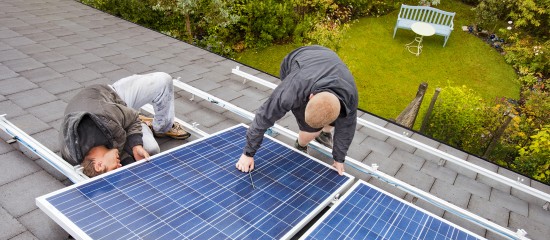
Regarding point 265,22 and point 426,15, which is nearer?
point 265,22

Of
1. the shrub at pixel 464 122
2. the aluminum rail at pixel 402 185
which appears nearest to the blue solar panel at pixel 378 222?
the aluminum rail at pixel 402 185

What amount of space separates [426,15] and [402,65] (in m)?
3.99

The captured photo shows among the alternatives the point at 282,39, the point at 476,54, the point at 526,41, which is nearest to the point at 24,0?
the point at 282,39

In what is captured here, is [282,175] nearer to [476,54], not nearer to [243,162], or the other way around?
[243,162]

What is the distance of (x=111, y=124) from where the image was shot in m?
2.96

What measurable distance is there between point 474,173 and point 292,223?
2850 millimetres

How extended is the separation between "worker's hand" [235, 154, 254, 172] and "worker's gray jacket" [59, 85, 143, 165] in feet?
3.09

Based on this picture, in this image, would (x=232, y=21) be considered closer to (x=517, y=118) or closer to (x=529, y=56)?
(x=517, y=118)

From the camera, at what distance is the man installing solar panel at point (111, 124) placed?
2878mm

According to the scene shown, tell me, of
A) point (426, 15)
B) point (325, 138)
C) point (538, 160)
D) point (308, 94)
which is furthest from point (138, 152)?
point (426, 15)

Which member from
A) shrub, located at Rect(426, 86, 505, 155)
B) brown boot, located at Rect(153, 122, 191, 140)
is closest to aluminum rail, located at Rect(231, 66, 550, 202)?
brown boot, located at Rect(153, 122, 191, 140)

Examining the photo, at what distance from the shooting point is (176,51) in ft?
21.5

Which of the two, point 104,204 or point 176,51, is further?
point 176,51

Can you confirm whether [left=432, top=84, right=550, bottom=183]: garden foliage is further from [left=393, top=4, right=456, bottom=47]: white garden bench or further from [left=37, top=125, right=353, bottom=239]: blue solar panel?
[left=393, top=4, right=456, bottom=47]: white garden bench
